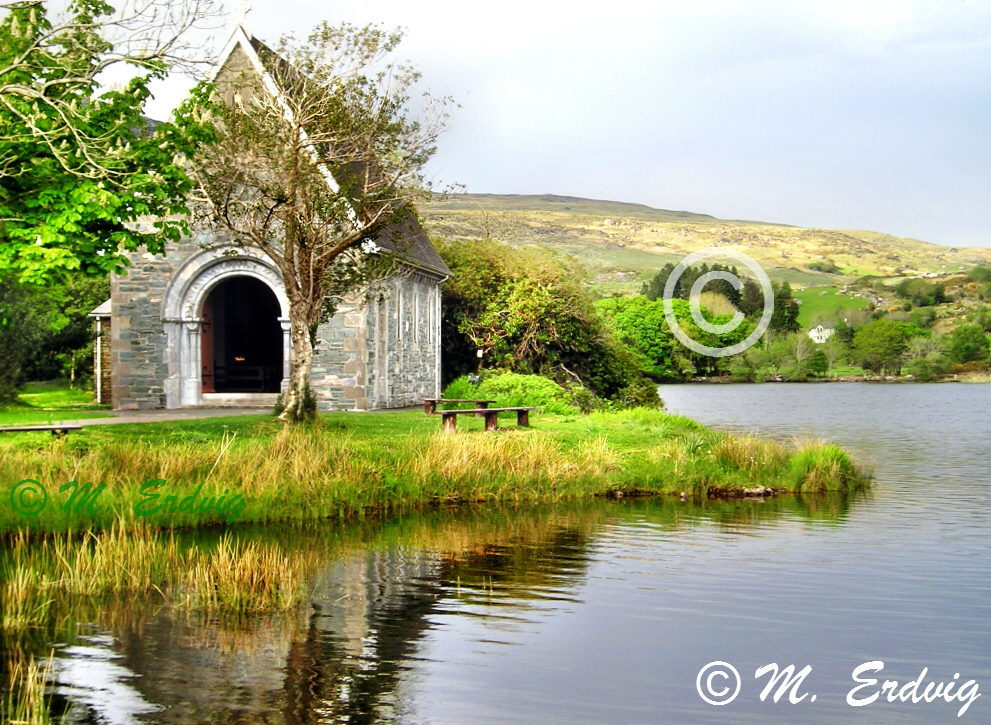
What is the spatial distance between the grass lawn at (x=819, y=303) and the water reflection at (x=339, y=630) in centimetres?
10651

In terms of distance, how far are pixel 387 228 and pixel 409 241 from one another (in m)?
2.10

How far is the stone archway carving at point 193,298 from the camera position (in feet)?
94.1

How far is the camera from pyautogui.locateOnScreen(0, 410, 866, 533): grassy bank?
1562 centimetres

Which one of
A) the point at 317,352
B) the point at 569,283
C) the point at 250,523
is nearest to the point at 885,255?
the point at 569,283

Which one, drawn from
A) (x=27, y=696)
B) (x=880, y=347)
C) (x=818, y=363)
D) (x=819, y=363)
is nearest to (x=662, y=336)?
(x=818, y=363)

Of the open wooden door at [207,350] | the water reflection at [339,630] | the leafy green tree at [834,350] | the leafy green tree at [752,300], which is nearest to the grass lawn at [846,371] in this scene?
the leafy green tree at [834,350]

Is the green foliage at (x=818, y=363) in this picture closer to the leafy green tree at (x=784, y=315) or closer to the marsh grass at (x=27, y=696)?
the leafy green tree at (x=784, y=315)

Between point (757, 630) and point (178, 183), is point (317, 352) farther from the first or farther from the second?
point (757, 630)

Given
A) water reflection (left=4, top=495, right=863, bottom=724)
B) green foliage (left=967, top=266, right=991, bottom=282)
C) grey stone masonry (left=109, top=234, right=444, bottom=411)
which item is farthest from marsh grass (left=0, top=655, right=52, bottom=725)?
green foliage (left=967, top=266, right=991, bottom=282)

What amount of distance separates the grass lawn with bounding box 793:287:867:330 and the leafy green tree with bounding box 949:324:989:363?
14093mm

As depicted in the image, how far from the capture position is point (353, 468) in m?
17.7

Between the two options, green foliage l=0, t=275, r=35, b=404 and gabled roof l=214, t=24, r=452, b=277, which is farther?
green foliage l=0, t=275, r=35, b=404

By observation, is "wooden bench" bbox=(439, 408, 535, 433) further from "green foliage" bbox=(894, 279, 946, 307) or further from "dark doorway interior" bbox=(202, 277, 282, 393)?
"green foliage" bbox=(894, 279, 946, 307)

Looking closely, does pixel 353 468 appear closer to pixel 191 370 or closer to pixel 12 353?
pixel 191 370
